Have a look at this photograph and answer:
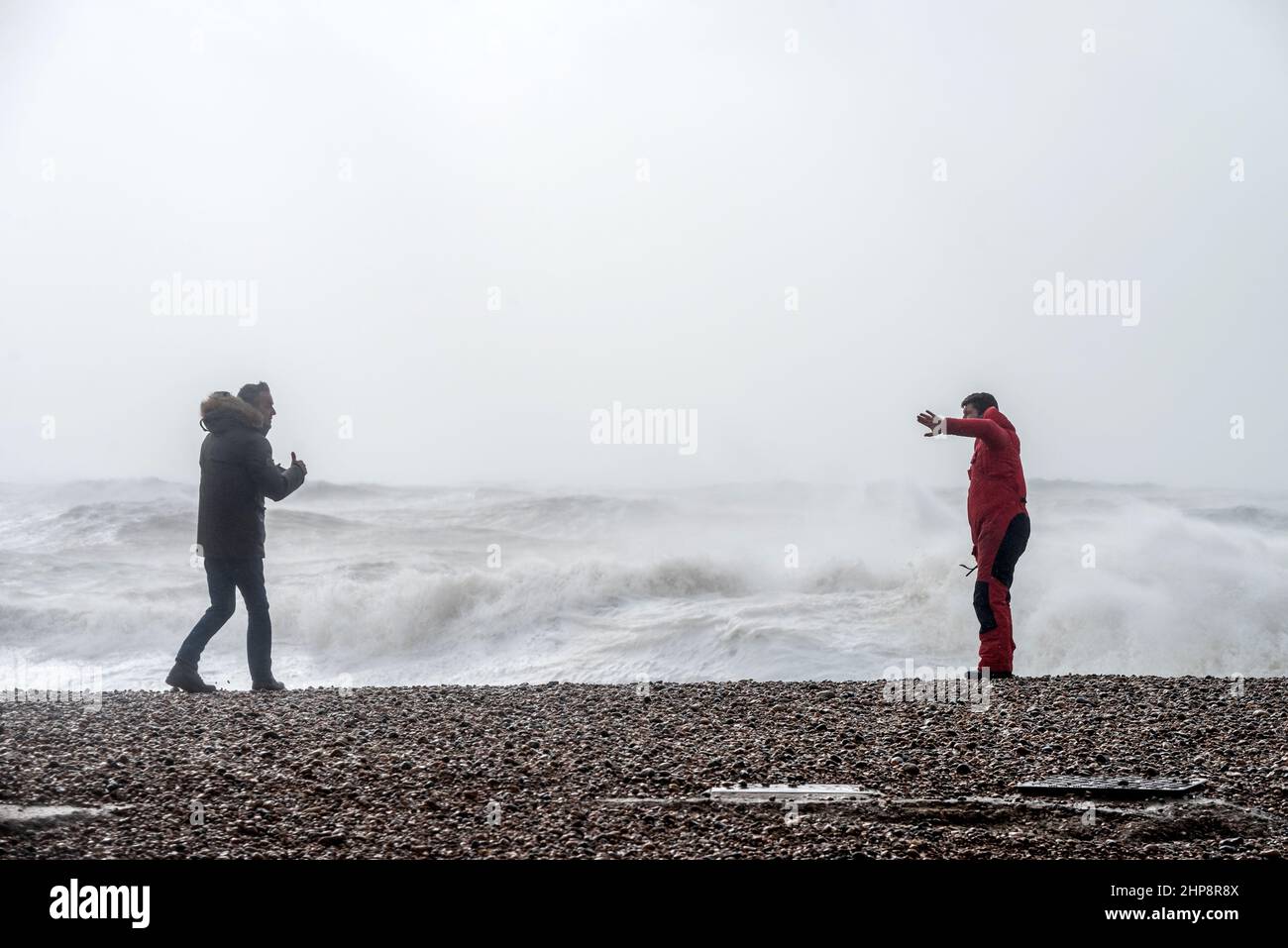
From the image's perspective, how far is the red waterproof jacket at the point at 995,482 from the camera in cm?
1009

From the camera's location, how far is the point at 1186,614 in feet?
49.3

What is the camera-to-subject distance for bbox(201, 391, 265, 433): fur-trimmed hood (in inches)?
396

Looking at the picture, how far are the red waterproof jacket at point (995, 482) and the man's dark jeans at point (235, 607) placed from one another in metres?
5.74

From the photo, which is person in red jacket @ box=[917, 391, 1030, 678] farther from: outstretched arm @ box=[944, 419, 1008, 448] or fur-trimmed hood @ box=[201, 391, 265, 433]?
A: fur-trimmed hood @ box=[201, 391, 265, 433]

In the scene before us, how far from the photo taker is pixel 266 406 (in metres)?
10.2

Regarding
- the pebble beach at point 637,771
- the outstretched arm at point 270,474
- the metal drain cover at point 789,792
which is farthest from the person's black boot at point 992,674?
the outstretched arm at point 270,474

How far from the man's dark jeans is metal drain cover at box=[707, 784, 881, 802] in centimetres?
511

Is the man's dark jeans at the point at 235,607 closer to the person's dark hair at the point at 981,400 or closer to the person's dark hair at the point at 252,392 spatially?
the person's dark hair at the point at 252,392

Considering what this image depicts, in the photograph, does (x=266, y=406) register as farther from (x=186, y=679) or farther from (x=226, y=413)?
(x=186, y=679)

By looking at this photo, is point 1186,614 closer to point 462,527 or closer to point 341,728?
point 341,728

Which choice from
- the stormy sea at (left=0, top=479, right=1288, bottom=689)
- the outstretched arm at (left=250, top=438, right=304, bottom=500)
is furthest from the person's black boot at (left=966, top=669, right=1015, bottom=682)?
the outstretched arm at (left=250, top=438, right=304, bottom=500)
